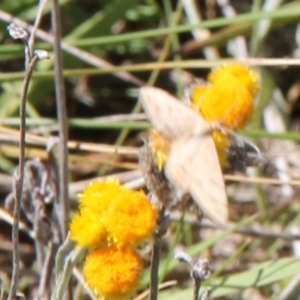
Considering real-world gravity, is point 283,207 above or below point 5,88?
below

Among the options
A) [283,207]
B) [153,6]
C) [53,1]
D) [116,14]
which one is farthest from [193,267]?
[153,6]

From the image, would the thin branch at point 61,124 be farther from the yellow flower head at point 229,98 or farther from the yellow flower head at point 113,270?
the yellow flower head at point 113,270

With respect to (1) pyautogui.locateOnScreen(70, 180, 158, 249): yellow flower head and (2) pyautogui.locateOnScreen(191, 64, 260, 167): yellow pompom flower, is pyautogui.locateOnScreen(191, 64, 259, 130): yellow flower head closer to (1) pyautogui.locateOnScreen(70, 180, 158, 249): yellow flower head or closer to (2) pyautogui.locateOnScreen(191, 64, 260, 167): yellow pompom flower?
(2) pyautogui.locateOnScreen(191, 64, 260, 167): yellow pompom flower

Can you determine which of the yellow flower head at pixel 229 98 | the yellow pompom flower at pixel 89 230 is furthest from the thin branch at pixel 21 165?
the yellow flower head at pixel 229 98

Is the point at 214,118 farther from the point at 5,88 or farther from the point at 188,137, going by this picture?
the point at 5,88

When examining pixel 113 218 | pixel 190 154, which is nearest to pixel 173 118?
pixel 190 154
